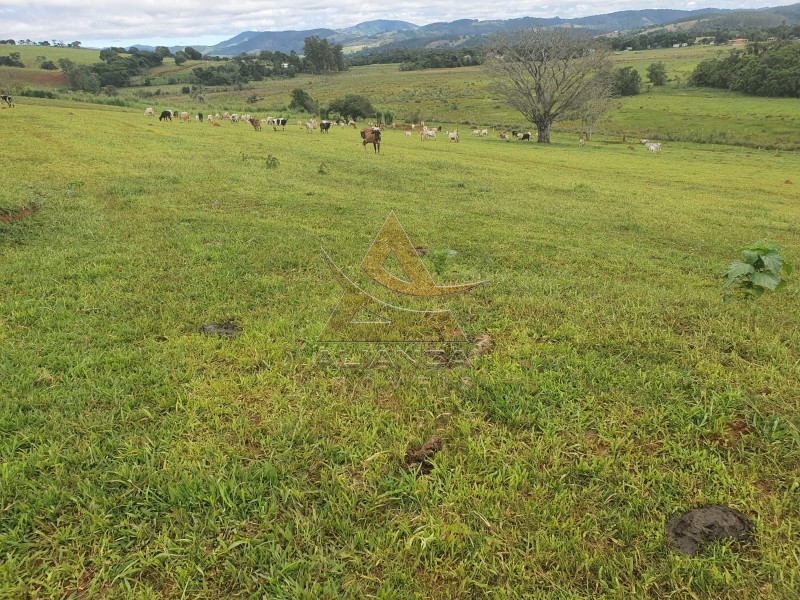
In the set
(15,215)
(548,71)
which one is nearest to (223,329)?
(15,215)

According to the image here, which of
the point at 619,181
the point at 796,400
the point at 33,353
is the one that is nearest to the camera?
the point at 796,400

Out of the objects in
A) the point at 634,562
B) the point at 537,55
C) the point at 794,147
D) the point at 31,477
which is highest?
the point at 537,55

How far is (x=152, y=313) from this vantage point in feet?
16.5

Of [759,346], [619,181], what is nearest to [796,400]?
[759,346]

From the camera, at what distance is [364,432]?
336cm

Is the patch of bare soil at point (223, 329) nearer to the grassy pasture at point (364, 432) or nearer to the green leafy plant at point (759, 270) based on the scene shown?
the grassy pasture at point (364, 432)

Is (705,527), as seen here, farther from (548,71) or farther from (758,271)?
(548,71)

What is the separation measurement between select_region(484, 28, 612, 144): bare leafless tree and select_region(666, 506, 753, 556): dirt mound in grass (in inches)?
1684

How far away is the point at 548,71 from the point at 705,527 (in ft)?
146

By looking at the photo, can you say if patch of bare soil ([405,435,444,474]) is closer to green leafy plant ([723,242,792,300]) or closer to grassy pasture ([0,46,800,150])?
green leafy plant ([723,242,792,300])

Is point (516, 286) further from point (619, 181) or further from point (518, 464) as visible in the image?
point (619, 181)

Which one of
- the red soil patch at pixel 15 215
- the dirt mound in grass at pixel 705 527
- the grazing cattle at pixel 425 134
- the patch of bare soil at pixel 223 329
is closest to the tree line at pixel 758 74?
the grazing cattle at pixel 425 134

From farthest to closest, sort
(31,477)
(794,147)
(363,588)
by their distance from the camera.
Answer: (794,147), (31,477), (363,588)

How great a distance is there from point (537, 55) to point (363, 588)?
1794 inches
